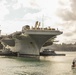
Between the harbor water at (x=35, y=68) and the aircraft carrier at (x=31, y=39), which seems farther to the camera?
the aircraft carrier at (x=31, y=39)

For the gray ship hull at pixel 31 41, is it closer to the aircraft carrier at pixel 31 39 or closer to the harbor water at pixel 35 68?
the aircraft carrier at pixel 31 39

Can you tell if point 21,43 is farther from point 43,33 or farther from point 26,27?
point 43,33

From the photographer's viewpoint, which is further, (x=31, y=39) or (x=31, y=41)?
(x=31, y=41)

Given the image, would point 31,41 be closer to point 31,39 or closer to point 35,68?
point 31,39

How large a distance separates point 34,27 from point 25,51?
12.3 metres

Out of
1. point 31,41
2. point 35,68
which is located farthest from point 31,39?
point 35,68

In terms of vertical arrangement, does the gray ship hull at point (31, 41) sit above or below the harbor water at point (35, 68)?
above

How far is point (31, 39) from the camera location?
73375 millimetres

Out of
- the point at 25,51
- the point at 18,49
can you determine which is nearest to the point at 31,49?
→ the point at 25,51

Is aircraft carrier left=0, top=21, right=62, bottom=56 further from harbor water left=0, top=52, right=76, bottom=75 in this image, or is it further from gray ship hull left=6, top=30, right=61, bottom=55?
harbor water left=0, top=52, right=76, bottom=75

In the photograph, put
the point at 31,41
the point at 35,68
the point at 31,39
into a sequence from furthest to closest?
Answer: 1. the point at 31,41
2. the point at 31,39
3. the point at 35,68

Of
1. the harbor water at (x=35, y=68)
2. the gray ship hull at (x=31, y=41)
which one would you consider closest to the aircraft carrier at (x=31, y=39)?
the gray ship hull at (x=31, y=41)

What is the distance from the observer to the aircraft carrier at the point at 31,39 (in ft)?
216

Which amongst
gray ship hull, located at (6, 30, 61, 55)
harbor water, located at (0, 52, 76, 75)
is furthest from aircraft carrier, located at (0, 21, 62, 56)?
harbor water, located at (0, 52, 76, 75)
